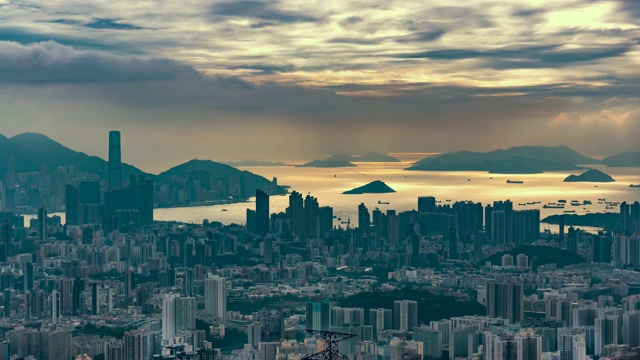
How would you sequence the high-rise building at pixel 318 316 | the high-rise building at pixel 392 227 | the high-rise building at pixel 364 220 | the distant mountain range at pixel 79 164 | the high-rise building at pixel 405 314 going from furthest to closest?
the distant mountain range at pixel 79 164
the high-rise building at pixel 364 220
the high-rise building at pixel 392 227
the high-rise building at pixel 318 316
the high-rise building at pixel 405 314

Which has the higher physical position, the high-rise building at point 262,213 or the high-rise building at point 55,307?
the high-rise building at point 262,213

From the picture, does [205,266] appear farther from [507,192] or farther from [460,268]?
[507,192]

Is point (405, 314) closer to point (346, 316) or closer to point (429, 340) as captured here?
point (346, 316)

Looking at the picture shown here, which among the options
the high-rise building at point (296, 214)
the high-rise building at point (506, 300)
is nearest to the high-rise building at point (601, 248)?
the high-rise building at point (506, 300)

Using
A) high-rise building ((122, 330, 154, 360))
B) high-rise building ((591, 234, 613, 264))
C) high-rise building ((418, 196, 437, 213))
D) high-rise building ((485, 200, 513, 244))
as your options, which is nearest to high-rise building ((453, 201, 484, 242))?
high-rise building ((485, 200, 513, 244))

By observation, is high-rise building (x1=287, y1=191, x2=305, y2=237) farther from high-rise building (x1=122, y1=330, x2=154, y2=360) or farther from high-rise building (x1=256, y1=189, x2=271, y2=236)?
high-rise building (x1=122, y1=330, x2=154, y2=360)

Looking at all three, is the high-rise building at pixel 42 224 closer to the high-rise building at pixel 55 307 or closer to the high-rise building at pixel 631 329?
the high-rise building at pixel 55 307

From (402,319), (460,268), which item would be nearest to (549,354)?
(402,319)

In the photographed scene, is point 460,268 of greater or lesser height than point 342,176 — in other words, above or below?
below
